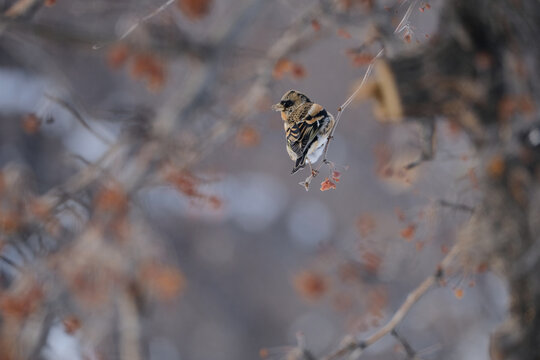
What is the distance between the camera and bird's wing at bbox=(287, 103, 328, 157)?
4.63 ft

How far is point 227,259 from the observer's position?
1062 cm

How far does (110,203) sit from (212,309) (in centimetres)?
760

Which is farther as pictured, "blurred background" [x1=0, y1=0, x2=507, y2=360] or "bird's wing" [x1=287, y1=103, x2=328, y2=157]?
"blurred background" [x1=0, y1=0, x2=507, y2=360]

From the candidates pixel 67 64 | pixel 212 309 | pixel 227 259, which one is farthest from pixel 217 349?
pixel 67 64

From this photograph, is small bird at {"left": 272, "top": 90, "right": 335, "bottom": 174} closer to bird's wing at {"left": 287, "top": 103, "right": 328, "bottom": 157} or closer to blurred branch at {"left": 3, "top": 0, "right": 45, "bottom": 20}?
bird's wing at {"left": 287, "top": 103, "right": 328, "bottom": 157}

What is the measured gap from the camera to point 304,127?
1473 mm

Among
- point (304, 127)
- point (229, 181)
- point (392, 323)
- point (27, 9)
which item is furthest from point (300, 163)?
point (229, 181)

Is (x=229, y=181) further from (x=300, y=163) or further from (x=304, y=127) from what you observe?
(x=300, y=163)

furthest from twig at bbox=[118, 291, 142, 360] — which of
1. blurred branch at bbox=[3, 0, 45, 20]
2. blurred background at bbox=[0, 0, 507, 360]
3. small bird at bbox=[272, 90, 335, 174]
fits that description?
small bird at bbox=[272, 90, 335, 174]

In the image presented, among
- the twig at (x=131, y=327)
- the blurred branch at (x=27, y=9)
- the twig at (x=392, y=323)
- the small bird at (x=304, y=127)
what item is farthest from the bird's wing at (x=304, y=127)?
the twig at (x=131, y=327)

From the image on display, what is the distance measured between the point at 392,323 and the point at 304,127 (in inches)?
33.8

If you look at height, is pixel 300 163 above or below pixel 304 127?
below

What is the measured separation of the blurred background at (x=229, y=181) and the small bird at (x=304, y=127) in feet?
0.38

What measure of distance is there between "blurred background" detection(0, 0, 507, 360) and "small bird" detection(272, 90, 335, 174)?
0.38ft
